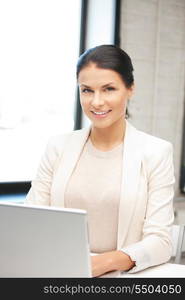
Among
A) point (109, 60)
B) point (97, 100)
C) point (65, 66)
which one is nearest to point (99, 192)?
point (97, 100)

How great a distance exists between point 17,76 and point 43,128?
17.1 inches

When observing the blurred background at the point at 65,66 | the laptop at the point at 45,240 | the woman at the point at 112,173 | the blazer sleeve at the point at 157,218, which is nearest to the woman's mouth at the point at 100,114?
the woman at the point at 112,173

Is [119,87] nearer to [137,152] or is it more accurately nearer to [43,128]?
[137,152]

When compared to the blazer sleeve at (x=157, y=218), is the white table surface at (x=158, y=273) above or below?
below

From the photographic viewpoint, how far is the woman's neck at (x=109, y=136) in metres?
1.55

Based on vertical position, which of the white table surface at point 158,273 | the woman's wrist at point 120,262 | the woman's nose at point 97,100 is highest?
the woman's nose at point 97,100

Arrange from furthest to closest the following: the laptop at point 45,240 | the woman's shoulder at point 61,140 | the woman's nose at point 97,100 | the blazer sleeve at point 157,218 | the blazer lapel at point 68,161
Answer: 1. the woman's shoulder at point 61,140
2. the blazer lapel at point 68,161
3. the woman's nose at point 97,100
4. the blazer sleeve at point 157,218
5. the laptop at point 45,240

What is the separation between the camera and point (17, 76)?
2742 millimetres

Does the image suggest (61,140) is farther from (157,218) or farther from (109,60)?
(157,218)

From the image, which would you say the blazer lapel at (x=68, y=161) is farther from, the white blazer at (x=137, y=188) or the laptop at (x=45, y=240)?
the laptop at (x=45, y=240)

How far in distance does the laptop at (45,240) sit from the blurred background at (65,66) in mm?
2043

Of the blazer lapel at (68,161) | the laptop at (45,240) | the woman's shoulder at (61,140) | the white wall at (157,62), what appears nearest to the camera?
the laptop at (45,240)

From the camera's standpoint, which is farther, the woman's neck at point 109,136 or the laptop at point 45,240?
the woman's neck at point 109,136

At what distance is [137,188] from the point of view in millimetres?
1424
